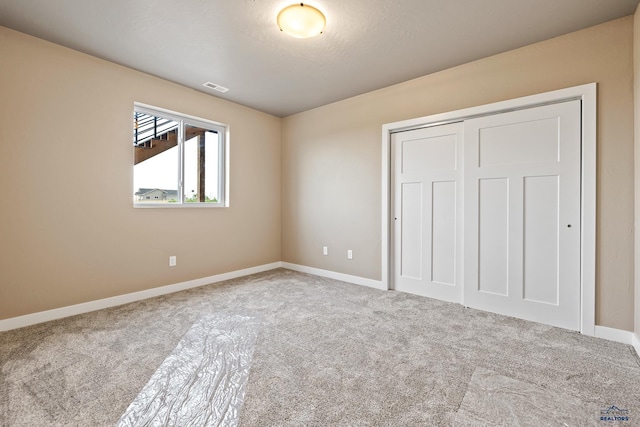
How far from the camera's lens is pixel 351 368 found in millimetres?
1928

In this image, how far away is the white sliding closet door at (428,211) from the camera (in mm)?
3248

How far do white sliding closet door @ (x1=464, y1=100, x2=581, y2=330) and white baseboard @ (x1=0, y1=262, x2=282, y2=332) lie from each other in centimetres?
319

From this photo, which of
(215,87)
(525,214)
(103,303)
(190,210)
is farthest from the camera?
(190,210)

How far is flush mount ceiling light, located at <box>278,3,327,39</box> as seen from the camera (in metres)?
2.15

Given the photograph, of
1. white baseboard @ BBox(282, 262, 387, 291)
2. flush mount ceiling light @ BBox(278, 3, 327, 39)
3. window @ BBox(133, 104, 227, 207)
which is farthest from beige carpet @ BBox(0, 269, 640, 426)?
flush mount ceiling light @ BBox(278, 3, 327, 39)

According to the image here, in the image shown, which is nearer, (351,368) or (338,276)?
(351,368)

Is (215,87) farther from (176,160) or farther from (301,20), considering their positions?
(301,20)

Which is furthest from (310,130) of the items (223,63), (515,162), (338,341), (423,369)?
(423,369)

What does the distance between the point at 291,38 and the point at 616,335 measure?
3657mm

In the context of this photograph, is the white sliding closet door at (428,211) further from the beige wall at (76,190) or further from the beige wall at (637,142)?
the beige wall at (76,190)

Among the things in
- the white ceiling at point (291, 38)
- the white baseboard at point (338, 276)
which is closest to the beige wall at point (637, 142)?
the white ceiling at point (291, 38)

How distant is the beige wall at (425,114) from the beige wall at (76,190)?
4.94 feet

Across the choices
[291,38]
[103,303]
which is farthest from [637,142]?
[103,303]

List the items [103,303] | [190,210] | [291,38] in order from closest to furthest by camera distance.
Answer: [291,38], [103,303], [190,210]
